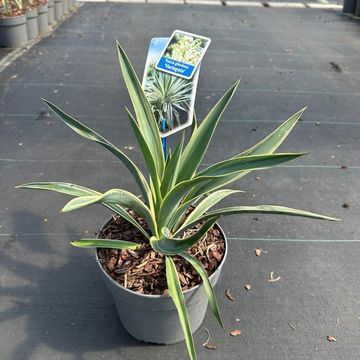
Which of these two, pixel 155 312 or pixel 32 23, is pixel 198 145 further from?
pixel 32 23

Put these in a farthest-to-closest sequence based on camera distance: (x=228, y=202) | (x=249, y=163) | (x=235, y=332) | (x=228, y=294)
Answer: (x=228, y=202)
(x=228, y=294)
(x=235, y=332)
(x=249, y=163)

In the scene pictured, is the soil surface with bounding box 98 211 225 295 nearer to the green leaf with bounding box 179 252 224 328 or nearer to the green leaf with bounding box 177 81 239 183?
the green leaf with bounding box 179 252 224 328

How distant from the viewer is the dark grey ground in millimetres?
1868

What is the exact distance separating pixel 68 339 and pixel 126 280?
47 cm

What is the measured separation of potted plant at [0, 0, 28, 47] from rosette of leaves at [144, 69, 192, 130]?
452cm

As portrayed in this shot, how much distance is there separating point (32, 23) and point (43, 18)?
45 centimetres

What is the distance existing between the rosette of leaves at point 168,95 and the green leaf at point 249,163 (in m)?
0.44

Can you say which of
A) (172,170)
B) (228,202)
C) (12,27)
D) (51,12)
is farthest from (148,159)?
(51,12)

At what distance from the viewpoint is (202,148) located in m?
1.66

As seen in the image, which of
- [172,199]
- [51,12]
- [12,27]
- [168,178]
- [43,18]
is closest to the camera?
[172,199]

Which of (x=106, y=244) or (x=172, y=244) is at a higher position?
(x=172, y=244)

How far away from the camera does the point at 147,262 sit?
1.70 metres

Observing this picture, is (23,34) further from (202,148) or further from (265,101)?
(202,148)

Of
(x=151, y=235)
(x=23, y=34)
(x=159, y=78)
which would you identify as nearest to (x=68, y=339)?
(x=151, y=235)
